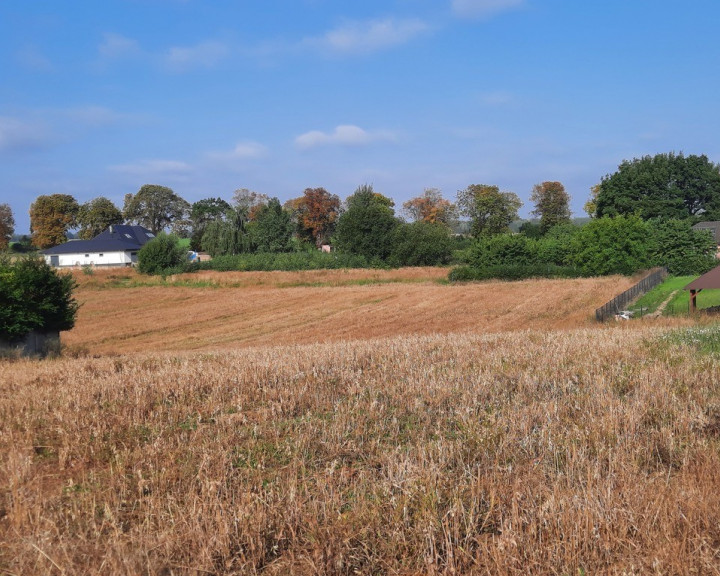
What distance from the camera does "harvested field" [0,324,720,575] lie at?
3924 mm

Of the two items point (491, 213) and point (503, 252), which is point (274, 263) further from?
point (491, 213)

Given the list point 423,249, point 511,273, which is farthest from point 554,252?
point 423,249

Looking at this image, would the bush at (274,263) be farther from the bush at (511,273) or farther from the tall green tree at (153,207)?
the tall green tree at (153,207)

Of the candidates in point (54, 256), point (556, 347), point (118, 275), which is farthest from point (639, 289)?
point (54, 256)

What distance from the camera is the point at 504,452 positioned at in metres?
5.61

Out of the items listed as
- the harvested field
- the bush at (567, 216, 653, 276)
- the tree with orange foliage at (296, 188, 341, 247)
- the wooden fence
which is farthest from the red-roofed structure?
the tree with orange foliage at (296, 188, 341, 247)

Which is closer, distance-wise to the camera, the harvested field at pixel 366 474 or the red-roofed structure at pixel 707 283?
the harvested field at pixel 366 474

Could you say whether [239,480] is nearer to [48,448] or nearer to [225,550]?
[225,550]

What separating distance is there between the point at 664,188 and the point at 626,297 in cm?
6665

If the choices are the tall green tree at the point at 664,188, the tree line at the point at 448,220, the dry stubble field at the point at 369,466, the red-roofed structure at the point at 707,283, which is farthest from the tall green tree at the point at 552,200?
the dry stubble field at the point at 369,466

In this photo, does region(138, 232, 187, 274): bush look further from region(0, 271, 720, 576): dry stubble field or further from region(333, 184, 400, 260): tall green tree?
region(0, 271, 720, 576): dry stubble field

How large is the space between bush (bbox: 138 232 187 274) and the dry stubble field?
5798 cm

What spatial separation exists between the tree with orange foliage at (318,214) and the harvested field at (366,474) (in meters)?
108

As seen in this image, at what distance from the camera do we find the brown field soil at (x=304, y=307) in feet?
100
